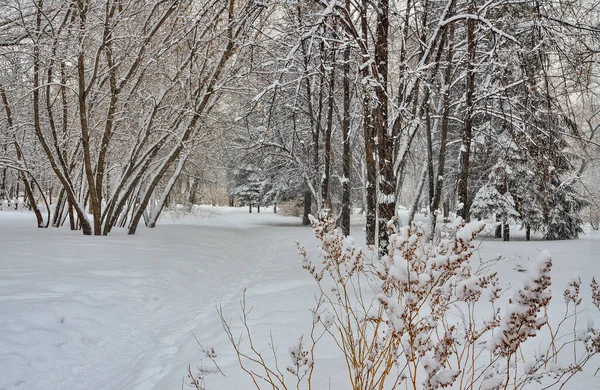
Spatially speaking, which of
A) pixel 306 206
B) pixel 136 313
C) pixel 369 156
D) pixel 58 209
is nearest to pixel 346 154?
pixel 369 156

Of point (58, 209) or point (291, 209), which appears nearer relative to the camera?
point (58, 209)

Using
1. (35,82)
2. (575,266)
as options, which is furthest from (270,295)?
(35,82)

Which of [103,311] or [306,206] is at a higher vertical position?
[306,206]

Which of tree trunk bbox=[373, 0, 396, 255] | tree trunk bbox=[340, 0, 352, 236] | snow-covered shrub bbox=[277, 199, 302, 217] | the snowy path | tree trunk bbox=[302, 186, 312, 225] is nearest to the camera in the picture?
the snowy path

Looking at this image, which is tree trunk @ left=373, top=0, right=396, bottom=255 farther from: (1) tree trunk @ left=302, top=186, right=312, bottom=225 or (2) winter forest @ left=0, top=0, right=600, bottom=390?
(1) tree trunk @ left=302, top=186, right=312, bottom=225

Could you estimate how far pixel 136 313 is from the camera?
4.84 metres

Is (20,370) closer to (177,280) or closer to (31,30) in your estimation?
(177,280)

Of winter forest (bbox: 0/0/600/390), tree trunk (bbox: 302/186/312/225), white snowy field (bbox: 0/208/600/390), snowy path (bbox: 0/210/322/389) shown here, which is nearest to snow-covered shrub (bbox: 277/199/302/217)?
tree trunk (bbox: 302/186/312/225)

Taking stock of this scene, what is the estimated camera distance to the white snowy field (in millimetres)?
3150

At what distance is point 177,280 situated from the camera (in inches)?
260

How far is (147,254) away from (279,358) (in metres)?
5.70

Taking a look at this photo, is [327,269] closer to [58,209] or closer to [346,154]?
[346,154]

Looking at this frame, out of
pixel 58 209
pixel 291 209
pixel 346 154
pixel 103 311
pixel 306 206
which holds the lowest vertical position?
pixel 103 311

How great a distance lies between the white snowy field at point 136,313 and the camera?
3150 mm
